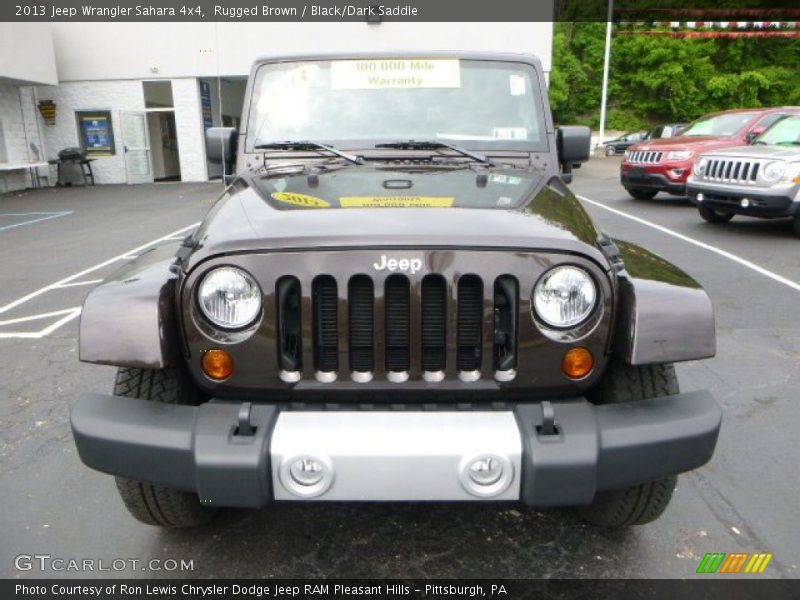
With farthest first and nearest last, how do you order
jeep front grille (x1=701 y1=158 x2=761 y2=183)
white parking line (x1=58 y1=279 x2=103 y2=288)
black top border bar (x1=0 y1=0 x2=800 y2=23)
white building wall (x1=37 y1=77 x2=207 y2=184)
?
white building wall (x1=37 y1=77 x2=207 y2=184) < black top border bar (x1=0 y1=0 x2=800 y2=23) < jeep front grille (x1=701 y1=158 x2=761 y2=183) < white parking line (x1=58 y1=279 x2=103 y2=288)

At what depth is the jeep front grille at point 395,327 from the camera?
1.93 meters

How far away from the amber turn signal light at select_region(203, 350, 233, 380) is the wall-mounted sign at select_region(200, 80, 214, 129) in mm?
19503

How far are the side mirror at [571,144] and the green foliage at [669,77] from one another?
3371 centimetres

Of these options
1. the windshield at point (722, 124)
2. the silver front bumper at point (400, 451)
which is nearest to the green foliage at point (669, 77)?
the windshield at point (722, 124)

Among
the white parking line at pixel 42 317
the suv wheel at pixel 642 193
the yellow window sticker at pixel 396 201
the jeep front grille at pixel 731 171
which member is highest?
the yellow window sticker at pixel 396 201

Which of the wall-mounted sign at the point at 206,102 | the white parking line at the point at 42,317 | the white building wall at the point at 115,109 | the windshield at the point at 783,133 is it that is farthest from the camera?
the wall-mounted sign at the point at 206,102

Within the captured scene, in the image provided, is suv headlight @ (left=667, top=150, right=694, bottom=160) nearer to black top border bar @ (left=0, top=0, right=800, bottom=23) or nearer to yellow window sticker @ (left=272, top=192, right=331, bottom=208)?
black top border bar @ (left=0, top=0, right=800, bottom=23)

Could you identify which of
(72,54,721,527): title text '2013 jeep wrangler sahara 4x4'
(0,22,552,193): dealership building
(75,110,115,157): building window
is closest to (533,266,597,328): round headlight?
(72,54,721,527): title text '2013 jeep wrangler sahara 4x4'

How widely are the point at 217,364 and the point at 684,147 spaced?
1106cm

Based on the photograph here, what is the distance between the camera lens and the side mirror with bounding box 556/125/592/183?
3.17 meters

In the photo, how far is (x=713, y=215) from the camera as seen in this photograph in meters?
9.59

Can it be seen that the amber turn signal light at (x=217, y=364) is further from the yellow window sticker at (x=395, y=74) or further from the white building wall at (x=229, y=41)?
the white building wall at (x=229, y=41)

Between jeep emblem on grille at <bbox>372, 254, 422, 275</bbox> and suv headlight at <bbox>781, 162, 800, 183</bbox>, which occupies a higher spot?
jeep emblem on grille at <bbox>372, 254, 422, 275</bbox>

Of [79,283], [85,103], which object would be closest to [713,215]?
[79,283]
